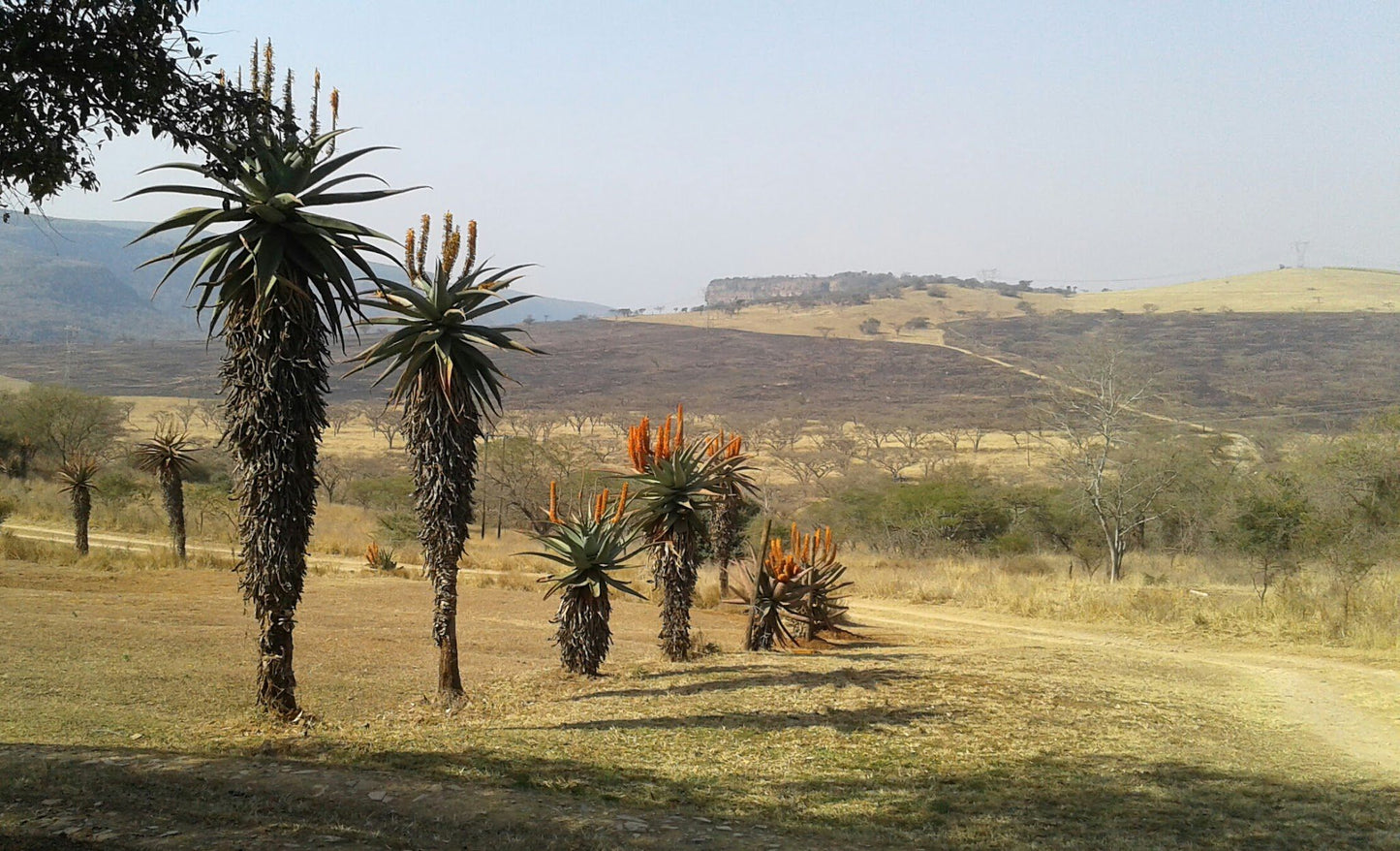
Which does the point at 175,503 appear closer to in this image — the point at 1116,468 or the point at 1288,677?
the point at 1288,677

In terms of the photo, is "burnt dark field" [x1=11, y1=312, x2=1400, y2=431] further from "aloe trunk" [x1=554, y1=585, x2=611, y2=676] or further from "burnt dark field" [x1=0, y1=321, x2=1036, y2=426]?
"aloe trunk" [x1=554, y1=585, x2=611, y2=676]

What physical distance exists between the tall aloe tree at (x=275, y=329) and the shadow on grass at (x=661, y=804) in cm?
191

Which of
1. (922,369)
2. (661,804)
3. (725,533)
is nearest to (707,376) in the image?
(922,369)

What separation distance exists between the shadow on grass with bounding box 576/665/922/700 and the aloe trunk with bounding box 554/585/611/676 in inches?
37.0

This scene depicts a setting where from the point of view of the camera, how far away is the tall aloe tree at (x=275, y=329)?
910 cm

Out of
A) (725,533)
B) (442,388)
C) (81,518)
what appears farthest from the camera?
(81,518)

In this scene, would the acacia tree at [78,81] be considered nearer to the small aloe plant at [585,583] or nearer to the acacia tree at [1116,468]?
the small aloe plant at [585,583]

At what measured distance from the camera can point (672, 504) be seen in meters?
13.6

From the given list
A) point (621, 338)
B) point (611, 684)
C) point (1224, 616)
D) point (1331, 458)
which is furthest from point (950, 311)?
point (611, 684)

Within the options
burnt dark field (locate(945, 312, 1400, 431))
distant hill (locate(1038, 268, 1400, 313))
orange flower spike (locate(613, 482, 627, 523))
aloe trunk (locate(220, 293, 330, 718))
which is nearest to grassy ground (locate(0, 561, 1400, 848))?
aloe trunk (locate(220, 293, 330, 718))

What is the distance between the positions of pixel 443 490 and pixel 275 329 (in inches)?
101

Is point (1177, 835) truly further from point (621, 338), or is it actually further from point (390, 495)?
point (621, 338)

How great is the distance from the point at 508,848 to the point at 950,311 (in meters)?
141

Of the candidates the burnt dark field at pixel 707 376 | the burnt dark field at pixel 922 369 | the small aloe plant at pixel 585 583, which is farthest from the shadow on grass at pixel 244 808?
the burnt dark field at pixel 707 376
